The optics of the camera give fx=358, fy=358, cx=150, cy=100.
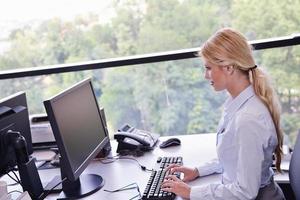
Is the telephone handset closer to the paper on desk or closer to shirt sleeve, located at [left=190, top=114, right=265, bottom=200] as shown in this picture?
the paper on desk

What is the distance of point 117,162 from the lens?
188 centimetres

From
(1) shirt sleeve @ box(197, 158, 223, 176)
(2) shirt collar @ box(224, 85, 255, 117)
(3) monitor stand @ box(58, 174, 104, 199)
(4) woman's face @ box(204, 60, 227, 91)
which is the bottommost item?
(1) shirt sleeve @ box(197, 158, 223, 176)

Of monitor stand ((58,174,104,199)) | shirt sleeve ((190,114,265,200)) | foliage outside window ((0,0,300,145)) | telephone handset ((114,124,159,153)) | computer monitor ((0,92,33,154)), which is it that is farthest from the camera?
foliage outside window ((0,0,300,145))

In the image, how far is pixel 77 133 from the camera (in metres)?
1.52

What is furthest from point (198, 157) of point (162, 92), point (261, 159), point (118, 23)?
point (118, 23)

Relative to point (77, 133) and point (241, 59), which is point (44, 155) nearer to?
point (77, 133)

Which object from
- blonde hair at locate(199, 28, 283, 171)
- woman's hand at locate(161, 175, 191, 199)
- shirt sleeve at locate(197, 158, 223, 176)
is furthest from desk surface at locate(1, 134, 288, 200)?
blonde hair at locate(199, 28, 283, 171)

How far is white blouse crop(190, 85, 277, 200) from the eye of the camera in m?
1.30

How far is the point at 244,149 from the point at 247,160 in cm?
4

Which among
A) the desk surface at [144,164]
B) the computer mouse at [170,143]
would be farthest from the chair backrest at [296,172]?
the computer mouse at [170,143]

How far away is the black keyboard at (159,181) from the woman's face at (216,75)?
440 millimetres

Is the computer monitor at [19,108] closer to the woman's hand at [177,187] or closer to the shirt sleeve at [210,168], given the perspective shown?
the woman's hand at [177,187]

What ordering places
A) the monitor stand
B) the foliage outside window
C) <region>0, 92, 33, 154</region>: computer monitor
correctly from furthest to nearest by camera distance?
1. the foliage outside window
2. <region>0, 92, 33, 154</region>: computer monitor
3. the monitor stand

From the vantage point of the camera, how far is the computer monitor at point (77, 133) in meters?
1.37
